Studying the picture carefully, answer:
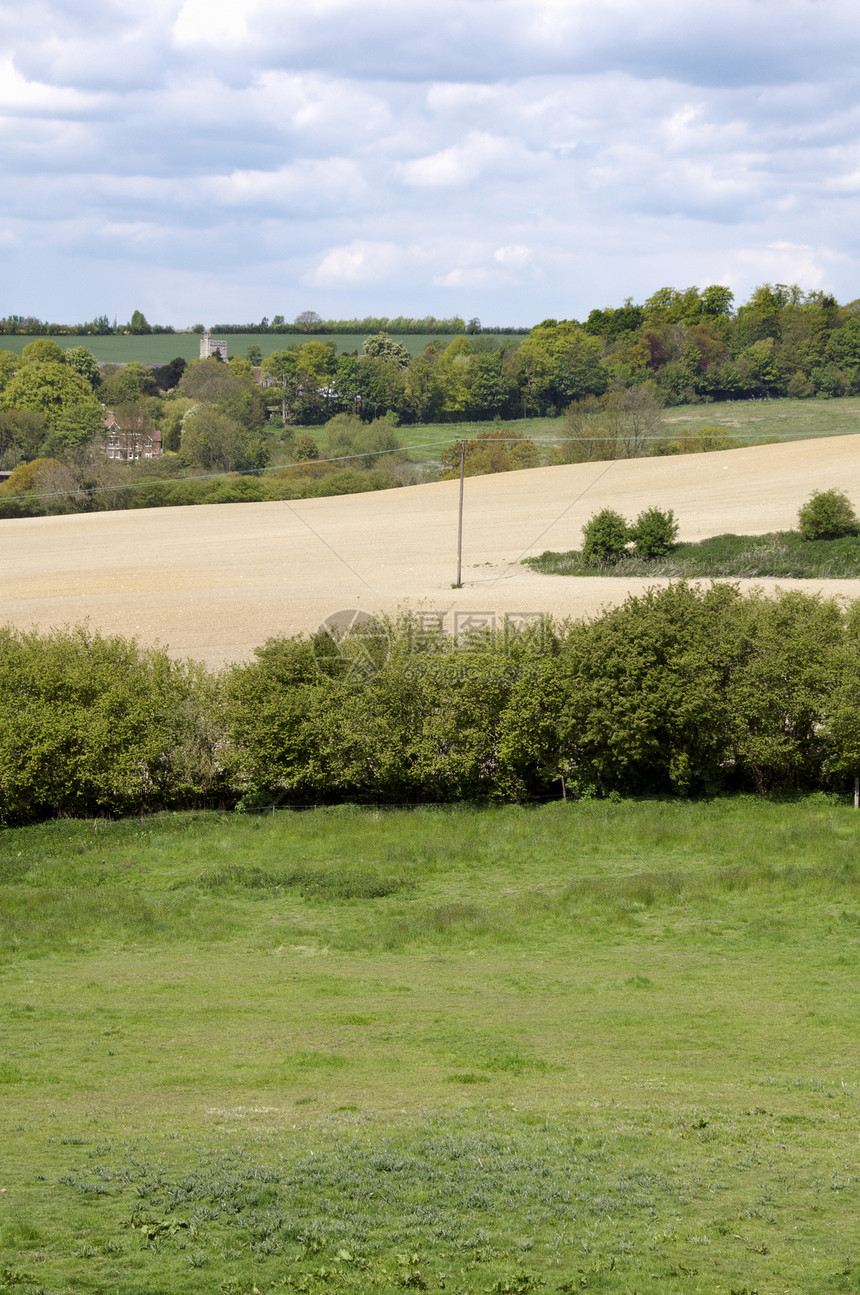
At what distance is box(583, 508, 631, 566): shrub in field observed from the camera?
5934cm

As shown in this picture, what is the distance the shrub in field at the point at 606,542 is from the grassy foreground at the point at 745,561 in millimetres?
533

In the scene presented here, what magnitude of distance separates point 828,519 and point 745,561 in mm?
5914

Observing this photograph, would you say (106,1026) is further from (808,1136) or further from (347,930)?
(808,1136)

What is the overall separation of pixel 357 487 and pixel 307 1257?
85.1m

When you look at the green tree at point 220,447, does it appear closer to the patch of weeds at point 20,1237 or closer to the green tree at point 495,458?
the green tree at point 495,458

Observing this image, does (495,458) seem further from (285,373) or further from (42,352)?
(42,352)

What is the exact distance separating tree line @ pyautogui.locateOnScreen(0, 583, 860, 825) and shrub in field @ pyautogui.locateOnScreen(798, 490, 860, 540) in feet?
89.6

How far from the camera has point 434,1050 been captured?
1584 centimetres

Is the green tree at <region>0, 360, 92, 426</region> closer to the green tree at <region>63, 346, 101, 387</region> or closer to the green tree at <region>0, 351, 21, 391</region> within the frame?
the green tree at <region>0, 351, 21, 391</region>

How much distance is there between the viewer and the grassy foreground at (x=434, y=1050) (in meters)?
9.54

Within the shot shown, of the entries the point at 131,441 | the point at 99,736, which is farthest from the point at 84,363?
the point at 99,736

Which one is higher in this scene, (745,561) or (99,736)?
(745,561)

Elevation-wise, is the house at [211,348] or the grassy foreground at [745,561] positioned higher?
the house at [211,348]

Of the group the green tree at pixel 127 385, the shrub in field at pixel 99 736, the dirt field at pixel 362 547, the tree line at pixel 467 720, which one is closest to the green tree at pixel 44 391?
the green tree at pixel 127 385
